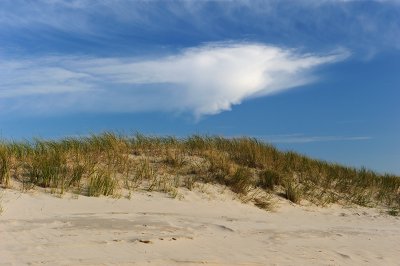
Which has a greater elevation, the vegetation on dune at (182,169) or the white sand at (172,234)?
the vegetation on dune at (182,169)

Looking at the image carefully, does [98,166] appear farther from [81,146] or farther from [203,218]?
[203,218]

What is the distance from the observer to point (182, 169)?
37.2 feet

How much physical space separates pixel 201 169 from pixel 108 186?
307 cm

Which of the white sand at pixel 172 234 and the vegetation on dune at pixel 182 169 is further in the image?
the vegetation on dune at pixel 182 169

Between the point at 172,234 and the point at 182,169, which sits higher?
the point at 182,169

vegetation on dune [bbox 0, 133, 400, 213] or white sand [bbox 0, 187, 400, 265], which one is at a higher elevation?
vegetation on dune [bbox 0, 133, 400, 213]

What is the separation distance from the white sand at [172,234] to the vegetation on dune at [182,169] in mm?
625

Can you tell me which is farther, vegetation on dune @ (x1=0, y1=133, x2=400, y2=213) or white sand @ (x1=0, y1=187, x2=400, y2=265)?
vegetation on dune @ (x1=0, y1=133, x2=400, y2=213)

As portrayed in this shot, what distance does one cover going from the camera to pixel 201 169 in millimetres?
11555

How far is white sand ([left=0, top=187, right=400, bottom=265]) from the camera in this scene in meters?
5.91

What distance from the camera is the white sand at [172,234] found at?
19.4ft

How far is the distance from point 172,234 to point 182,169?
4.42 m

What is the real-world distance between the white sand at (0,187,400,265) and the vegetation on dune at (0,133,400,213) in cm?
63

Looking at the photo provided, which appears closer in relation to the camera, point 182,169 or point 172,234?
point 172,234
